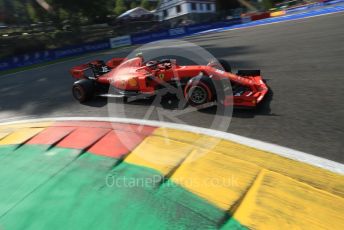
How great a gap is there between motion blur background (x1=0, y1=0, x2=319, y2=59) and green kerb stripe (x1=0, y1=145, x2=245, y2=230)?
2600 cm

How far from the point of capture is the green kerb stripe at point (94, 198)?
3246 millimetres

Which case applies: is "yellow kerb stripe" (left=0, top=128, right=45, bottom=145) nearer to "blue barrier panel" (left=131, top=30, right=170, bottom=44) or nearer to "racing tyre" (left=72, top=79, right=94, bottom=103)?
"racing tyre" (left=72, top=79, right=94, bottom=103)

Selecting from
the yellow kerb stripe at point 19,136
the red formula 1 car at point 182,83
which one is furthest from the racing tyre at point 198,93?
the yellow kerb stripe at point 19,136

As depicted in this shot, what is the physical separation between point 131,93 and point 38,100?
3.76 m

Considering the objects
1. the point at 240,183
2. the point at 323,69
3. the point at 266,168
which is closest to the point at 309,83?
the point at 323,69

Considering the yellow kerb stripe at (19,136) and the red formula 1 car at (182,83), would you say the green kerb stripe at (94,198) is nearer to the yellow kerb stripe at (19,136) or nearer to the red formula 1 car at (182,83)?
the yellow kerb stripe at (19,136)

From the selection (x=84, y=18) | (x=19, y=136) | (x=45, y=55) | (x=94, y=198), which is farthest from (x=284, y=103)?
(x=84, y=18)

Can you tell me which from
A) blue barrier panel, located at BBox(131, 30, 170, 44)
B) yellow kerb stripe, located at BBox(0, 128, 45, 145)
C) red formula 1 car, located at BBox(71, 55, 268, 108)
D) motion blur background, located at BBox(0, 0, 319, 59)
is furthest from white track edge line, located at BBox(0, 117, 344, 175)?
motion blur background, located at BBox(0, 0, 319, 59)

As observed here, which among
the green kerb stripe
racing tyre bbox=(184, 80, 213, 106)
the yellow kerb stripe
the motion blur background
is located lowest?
the green kerb stripe

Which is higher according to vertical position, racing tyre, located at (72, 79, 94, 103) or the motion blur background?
the motion blur background

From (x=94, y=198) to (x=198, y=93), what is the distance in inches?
116

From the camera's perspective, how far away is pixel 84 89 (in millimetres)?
7410

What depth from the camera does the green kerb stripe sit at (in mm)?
3246

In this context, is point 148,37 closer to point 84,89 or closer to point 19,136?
point 84,89
